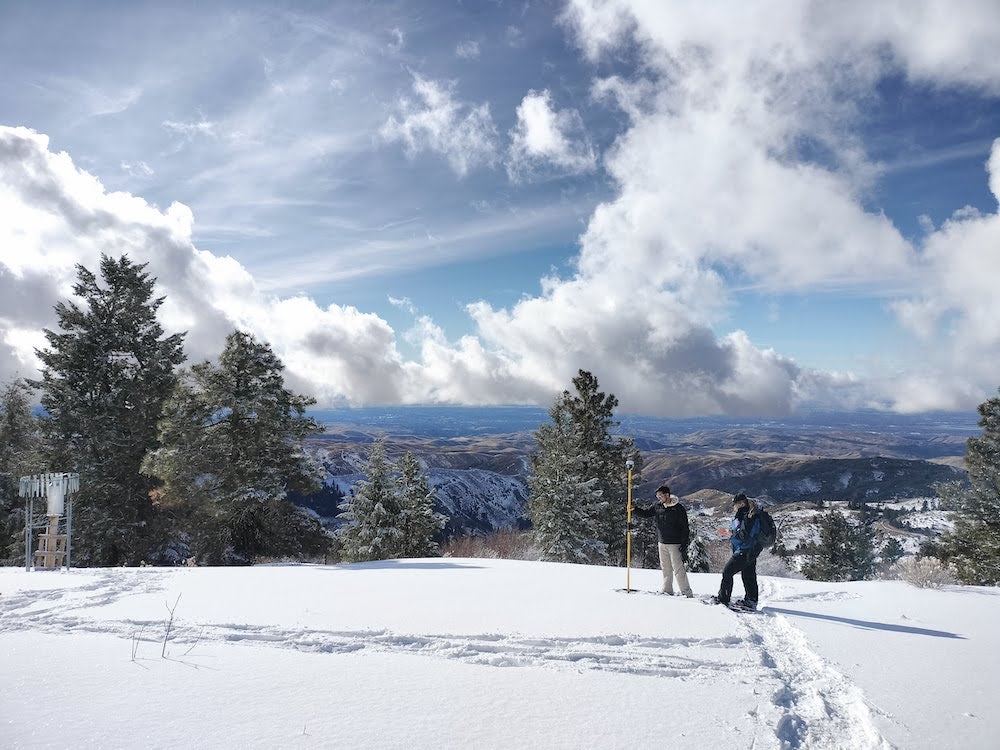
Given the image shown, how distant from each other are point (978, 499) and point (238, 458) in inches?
1327

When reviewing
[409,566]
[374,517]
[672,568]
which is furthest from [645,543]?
[672,568]

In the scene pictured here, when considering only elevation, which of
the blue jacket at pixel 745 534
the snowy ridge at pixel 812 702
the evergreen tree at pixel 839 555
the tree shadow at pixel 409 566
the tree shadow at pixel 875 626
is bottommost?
the evergreen tree at pixel 839 555

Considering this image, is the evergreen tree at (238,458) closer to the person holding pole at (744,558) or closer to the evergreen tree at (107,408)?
the evergreen tree at (107,408)

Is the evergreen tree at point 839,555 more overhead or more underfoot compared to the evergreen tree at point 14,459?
more underfoot

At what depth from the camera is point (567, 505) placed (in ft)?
Answer: 94.8

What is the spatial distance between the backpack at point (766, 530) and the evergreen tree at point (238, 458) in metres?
17.4

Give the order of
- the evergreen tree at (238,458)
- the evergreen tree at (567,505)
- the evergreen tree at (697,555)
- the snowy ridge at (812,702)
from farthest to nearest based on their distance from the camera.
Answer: the evergreen tree at (697,555) → the evergreen tree at (567,505) → the evergreen tree at (238,458) → the snowy ridge at (812,702)

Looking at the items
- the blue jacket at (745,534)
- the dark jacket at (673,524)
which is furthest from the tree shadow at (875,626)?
the dark jacket at (673,524)

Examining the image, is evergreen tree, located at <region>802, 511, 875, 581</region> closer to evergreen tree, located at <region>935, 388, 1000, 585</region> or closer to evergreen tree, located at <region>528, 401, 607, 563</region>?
evergreen tree, located at <region>935, 388, 1000, 585</region>

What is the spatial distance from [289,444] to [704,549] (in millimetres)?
29441

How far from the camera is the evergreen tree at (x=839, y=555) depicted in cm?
4409

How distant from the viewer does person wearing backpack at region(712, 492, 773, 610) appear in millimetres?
8648

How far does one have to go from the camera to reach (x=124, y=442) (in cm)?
2366

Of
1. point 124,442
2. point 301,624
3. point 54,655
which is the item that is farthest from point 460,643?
point 124,442
